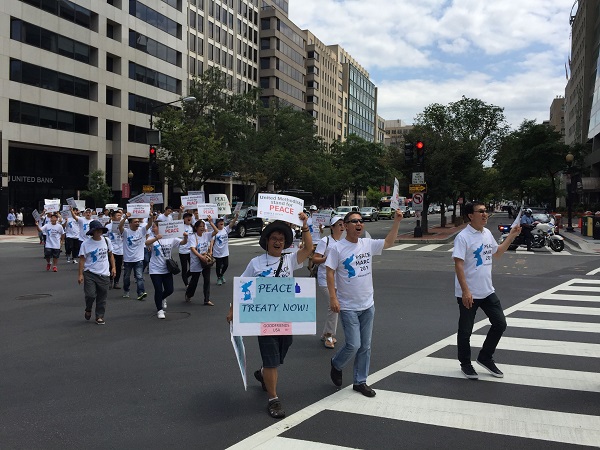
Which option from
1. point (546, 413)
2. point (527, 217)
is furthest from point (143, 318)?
point (527, 217)

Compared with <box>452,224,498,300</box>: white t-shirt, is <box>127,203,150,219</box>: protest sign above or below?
above

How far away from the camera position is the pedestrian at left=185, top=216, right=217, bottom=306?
10.5 meters

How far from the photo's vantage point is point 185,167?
3978cm

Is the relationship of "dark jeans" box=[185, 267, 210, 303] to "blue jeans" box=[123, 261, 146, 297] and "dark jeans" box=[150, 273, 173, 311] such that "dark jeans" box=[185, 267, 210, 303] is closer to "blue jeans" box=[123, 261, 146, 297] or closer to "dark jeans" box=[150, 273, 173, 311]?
"blue jeans" box=[123, 261, 146, 297]

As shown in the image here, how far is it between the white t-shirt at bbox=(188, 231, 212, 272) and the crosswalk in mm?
5081

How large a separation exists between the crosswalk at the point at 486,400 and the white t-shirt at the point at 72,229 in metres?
14.0

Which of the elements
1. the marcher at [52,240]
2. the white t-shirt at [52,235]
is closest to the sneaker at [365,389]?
the marcher at [52,240]

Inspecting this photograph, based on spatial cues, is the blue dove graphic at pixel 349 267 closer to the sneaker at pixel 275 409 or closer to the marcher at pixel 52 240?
the sneaker at pixel 275 409

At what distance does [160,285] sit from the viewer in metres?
9.23

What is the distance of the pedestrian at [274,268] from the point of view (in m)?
4.88

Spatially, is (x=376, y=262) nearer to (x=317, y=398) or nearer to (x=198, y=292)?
(x=198, y=292)

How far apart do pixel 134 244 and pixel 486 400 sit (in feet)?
26.8

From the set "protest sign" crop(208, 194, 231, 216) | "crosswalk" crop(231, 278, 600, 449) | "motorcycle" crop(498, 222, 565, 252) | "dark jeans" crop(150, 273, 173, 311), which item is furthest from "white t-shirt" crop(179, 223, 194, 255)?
"motorcycle" crop(498, 222, 565, 252)

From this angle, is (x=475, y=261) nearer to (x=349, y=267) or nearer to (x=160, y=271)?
(x=349, y=267)
